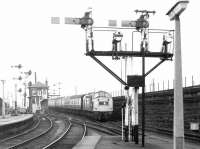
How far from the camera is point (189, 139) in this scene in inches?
985

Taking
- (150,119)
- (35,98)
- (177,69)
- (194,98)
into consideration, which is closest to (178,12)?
(177,69)

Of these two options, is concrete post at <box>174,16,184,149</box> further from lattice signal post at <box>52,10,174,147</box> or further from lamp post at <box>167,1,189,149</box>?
lattice signal post at <box>52,10,174,147</box>

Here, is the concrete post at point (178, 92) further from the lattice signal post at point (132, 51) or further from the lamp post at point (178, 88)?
the lattice signal post at point (132, 51)

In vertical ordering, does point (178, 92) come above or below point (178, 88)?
below

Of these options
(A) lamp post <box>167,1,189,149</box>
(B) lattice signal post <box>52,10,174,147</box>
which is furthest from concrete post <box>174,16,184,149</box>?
(B) lattice signal post <box>52,10,174,147</box>

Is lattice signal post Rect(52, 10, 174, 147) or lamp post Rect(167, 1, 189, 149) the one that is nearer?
lamp post Rect(167, 1, 189, 149)

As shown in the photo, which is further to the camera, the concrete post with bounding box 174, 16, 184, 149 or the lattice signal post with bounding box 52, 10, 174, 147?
the lattice signal post with bounding box 52, 10, 174, 147

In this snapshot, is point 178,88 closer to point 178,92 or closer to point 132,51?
point 178,92

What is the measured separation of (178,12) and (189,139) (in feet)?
47.8

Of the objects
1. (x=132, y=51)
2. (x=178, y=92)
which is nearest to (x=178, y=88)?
(x=178, y=92)

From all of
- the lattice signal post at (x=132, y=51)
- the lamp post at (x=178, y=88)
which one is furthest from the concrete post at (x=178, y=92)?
the lattice signal post at (x=132, y=51)

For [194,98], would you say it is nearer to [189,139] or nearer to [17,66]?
[189,139]

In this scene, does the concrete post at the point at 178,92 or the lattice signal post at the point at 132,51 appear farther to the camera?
the lattice signal post at the point at 132,51

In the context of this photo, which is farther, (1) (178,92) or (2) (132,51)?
(2) (132,51)
